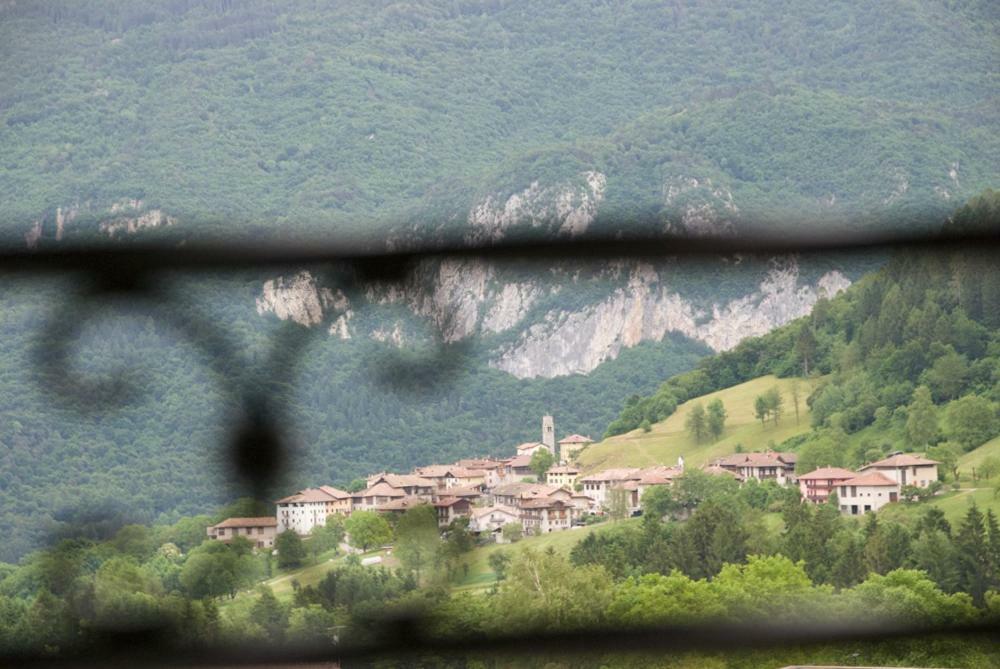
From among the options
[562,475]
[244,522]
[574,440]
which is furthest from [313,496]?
[574,440]

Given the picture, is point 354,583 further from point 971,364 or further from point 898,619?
point 971,364

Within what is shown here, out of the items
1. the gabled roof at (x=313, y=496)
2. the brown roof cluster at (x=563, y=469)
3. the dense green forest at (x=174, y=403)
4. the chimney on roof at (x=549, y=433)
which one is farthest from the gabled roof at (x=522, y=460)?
the gabled roof at (x=313, y=496)

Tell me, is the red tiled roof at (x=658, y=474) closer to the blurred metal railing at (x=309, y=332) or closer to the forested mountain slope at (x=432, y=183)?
the forested mountain slope at (x=432, y=183)

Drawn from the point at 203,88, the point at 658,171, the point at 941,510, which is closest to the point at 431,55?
the point at 203,88

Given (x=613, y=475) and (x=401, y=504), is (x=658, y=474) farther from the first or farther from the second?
(x=401, y=504)

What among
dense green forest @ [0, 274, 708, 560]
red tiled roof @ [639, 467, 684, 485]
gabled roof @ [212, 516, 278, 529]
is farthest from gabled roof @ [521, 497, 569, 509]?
gabled roof @ [212, 516, 278, 529]

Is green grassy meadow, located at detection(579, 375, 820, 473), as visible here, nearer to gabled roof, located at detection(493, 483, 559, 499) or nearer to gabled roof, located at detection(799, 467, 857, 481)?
gabled roof, located at detection(799, 467, 857, 481)
